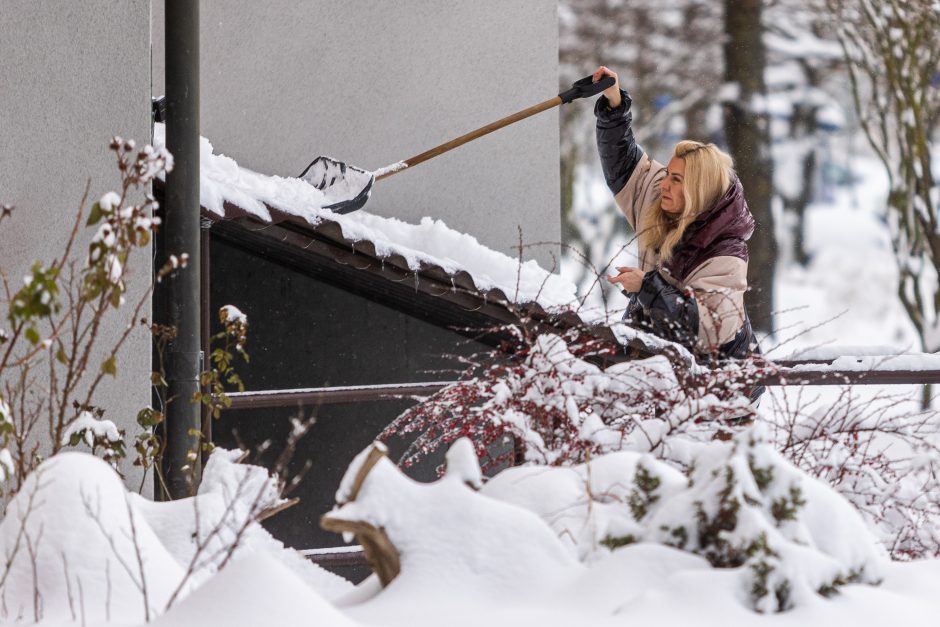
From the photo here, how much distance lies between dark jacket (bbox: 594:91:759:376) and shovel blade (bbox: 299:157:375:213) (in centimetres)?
102

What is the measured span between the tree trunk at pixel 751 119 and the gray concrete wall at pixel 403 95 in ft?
16.9

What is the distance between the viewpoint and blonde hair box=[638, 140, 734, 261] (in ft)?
12.6

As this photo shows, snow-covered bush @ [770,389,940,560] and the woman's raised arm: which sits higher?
the woman's raised arm

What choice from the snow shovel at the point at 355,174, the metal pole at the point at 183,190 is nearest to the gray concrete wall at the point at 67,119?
the metal pole at the point at 183,190

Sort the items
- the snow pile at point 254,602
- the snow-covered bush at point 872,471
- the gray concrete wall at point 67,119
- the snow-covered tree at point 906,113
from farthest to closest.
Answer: the snow-covered tree at point 906,113 → the gray concrete wall at point 67,119 → the snow-covered bush at point 872,471 → the snow pile at point 254,602

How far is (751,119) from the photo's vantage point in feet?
37.3

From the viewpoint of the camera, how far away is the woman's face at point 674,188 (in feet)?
12.6

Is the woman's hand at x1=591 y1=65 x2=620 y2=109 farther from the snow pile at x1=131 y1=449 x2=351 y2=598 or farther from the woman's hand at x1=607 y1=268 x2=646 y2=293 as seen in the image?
the snow pile at x1=131 y1=449 x2=351 y2=598

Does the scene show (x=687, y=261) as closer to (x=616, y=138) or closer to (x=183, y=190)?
(x=616, y=138)

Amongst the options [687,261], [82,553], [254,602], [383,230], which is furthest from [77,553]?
[383,230]

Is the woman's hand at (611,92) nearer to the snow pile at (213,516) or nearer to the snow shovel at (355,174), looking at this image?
the snow shovel at (355,174)

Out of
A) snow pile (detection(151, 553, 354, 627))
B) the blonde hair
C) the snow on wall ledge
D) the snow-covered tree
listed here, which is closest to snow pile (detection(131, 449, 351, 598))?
snow pile (detection(151, 553, 354, 627))

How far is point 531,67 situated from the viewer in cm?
646

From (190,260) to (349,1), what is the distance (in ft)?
11.3
